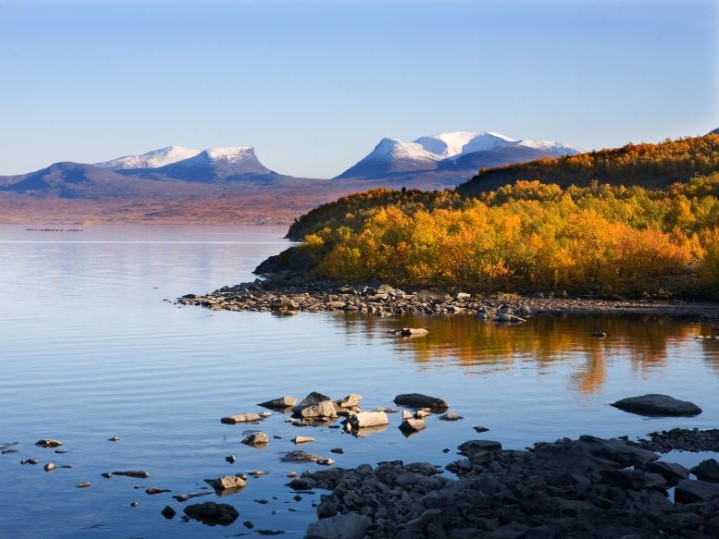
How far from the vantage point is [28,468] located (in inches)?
713

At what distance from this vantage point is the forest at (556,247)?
5262cm

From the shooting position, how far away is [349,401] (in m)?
23.5

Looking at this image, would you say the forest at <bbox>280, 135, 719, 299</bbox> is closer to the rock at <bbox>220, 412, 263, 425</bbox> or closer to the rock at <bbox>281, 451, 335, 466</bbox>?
the rock at <bbox>220, 412, 263, 425</bbox>

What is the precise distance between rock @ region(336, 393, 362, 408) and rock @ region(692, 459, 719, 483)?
8.36 m

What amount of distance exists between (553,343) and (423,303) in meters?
14.4

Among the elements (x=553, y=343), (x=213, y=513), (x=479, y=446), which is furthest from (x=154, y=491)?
(x=553, y=343)

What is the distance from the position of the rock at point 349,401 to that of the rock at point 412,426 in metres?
2.17

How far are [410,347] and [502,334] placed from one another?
501cm

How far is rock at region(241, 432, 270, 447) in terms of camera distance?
2006 centimetres

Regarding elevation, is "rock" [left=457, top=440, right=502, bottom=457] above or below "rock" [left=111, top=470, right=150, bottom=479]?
above

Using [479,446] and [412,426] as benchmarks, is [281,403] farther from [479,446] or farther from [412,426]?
[479,446]

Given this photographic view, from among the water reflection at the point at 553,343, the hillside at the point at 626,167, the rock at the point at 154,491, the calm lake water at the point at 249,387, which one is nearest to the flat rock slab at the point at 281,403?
the calm lake water at the point at 249,387

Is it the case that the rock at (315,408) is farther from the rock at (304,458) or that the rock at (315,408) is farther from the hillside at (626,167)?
the hillside at (626,167)

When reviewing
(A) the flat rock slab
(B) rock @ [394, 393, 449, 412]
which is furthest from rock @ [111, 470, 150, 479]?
(B) rock @ [394, 393, 449, 412]
